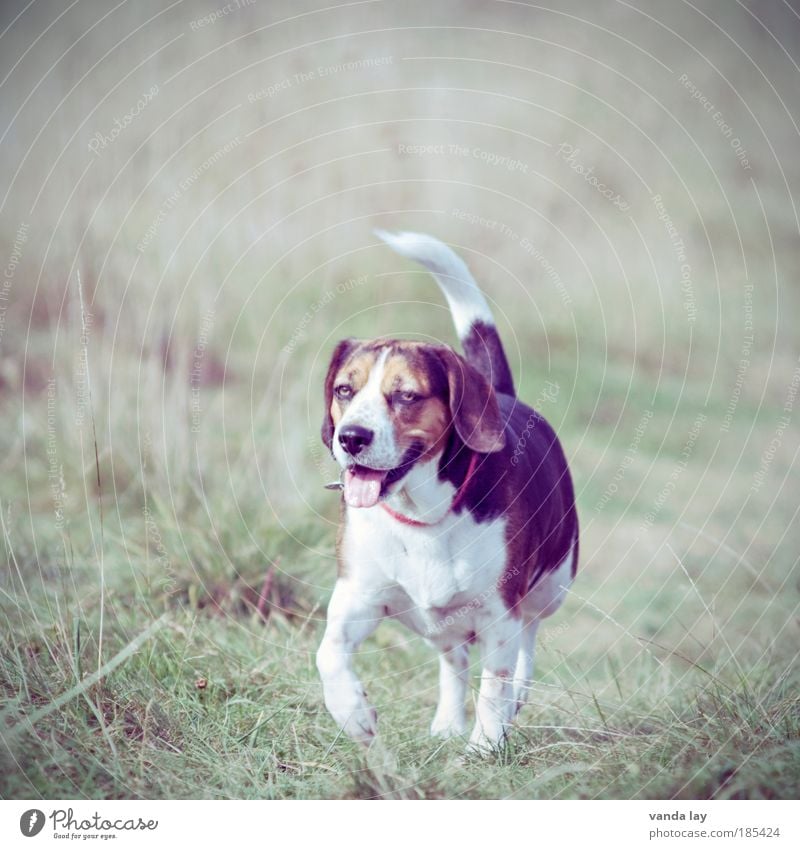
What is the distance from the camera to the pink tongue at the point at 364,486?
3430 mm

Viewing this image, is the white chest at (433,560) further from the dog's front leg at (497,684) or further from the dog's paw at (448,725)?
the dog's paw at (448,725)

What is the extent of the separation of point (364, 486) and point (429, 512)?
0.27m

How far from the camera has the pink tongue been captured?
3.43m

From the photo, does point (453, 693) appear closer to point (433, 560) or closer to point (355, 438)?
point (433, 560)

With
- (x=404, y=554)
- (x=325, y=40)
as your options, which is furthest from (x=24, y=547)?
(x=325, y=40)

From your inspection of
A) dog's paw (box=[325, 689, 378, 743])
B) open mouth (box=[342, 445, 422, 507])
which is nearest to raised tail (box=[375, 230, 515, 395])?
open mouth (box=[342, 445, 422, 507])

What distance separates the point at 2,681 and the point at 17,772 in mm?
362

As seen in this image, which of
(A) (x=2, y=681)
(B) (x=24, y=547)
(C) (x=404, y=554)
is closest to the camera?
(C) (x=404, y=554)

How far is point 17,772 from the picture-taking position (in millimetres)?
3748

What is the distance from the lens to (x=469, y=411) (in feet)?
11.5

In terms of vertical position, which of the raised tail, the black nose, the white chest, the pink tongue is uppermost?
the raised tail

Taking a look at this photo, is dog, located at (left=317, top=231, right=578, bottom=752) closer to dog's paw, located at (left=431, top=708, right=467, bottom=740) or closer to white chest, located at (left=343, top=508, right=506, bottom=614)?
white chest, located at (left=343, top=508, right=506, bottom=614)

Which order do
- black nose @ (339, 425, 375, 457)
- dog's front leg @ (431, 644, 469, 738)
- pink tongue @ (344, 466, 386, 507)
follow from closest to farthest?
black nose @ (339, 425, 375, 457) < pink tongue @ (344, 466, 386, 507) < dog's front leg @ (431, 644, 469, 738)

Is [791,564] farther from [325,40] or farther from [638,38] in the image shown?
[325,40]
